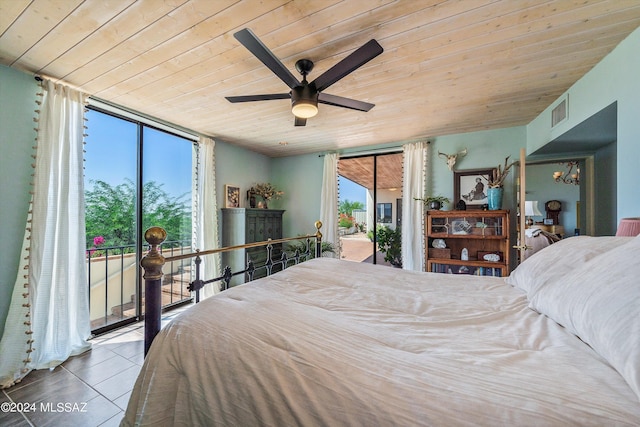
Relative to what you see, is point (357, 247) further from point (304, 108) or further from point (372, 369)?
point (372, 369)

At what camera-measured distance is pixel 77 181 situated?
7.34 ft

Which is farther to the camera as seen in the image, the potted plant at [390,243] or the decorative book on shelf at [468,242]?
the potted plant at [390,243]

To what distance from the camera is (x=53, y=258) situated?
206cm

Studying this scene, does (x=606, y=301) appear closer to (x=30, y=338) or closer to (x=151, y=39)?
(x=151, y=39)

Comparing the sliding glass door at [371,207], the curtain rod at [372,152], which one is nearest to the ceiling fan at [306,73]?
the curtain rod at [372,152]

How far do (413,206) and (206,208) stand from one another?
3087mm

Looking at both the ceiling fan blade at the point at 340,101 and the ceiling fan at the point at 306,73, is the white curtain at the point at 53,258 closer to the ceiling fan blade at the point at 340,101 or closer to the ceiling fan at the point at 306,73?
the ceiling fan at the point at 306,73

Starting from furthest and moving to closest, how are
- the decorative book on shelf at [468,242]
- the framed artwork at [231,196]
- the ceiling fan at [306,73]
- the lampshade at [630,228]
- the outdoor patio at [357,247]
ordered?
the outdoor patio at [357,247] < the framed artwork at [231,196] < the decorative book on shelf at [468,242] < the ceiling fan at [306,73] < the lampshade at [630,228]

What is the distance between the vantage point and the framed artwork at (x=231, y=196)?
3885 mm

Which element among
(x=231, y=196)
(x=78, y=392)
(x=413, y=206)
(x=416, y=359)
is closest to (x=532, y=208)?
(x=413, y=206)

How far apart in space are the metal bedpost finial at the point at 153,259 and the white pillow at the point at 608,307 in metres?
1.47

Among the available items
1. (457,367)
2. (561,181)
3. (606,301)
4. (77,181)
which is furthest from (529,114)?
(77,181)

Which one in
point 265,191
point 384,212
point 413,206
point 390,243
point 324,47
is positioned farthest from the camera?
point 265,191

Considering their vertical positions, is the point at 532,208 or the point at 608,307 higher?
the point at 532,208
